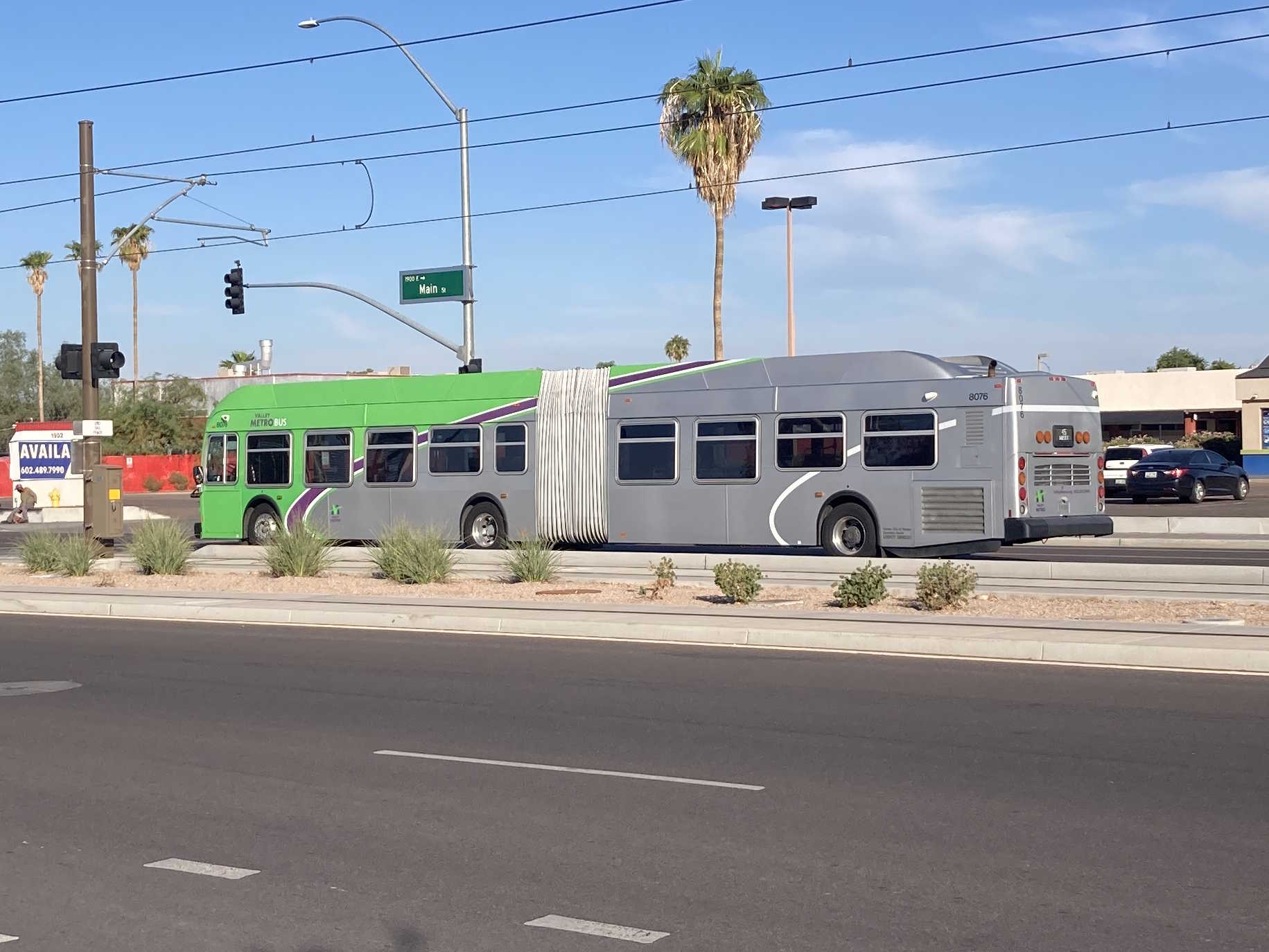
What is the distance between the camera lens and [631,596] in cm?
2056

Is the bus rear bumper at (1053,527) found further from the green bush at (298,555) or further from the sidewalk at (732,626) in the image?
the green bush at (298,555)

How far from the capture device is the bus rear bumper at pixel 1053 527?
901 inches

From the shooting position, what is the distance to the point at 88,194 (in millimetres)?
27797

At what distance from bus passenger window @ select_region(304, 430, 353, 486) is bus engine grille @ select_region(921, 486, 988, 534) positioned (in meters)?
12.0

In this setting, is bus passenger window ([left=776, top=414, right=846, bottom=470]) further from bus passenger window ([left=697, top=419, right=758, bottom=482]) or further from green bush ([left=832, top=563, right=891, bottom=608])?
green bush ([left=832, top=563, right=891, bottom=608])

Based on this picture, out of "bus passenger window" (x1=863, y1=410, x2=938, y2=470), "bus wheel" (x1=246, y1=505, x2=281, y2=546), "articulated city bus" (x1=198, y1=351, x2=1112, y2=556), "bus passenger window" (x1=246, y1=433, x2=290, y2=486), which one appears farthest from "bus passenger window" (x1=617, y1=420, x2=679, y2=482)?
"bus wheel" (x1=246, y1=505, x2=281, y2=546)

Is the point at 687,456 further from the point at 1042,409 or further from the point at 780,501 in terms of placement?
the point at 1042,409

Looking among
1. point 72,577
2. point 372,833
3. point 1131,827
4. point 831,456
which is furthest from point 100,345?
point 1131,827

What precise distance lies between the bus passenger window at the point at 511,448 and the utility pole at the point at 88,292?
711cm

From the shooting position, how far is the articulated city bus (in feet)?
77.2

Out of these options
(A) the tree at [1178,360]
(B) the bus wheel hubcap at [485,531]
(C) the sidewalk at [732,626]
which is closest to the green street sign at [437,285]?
(B) the bus wheel hubcap at [485,531]

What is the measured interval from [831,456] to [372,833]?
17.6m

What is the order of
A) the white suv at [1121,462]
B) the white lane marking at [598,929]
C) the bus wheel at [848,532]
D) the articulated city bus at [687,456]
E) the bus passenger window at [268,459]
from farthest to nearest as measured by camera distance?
the white suv at [1121,462]
the bus passenger window at [268,459]
the bus wheel at [848,532]
the articulated city bus at [687,456]
the white lane marking at [598,929]

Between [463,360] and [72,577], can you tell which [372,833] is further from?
[463,360]
